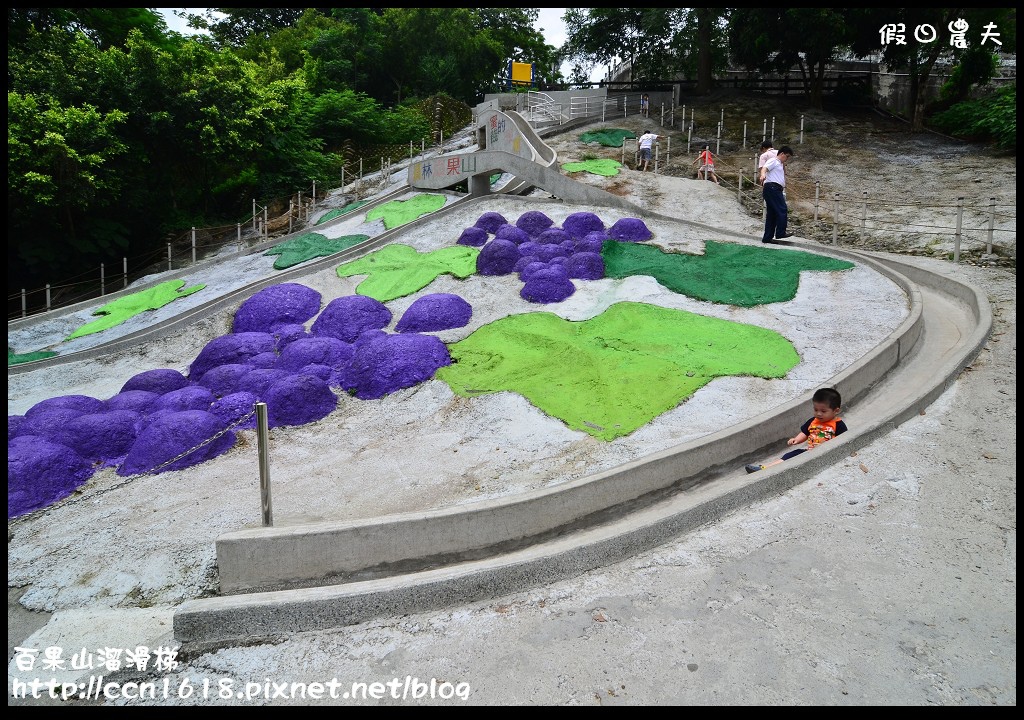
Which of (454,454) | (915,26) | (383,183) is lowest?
(454,454)

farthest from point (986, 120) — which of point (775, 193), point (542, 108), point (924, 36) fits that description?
point (542, 108)

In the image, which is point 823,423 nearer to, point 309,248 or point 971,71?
point 309,248

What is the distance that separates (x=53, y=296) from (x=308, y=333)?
1537cm

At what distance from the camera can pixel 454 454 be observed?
6906 millimetres

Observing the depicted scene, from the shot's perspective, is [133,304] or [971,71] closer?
[133,304]

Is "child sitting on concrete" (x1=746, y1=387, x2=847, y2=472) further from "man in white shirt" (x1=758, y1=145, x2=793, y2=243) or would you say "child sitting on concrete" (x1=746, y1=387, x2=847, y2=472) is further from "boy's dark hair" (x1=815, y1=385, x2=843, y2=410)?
"man in white shirt" (x1=758, y1=145, x2=793, y2=243)

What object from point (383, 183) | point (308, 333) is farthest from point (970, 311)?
point (383, 183)

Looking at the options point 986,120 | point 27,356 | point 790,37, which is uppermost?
point 790,37

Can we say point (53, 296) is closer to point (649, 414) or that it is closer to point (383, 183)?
point (383, 183)

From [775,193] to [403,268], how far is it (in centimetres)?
655

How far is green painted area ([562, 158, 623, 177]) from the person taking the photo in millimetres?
19155

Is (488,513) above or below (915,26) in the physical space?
below

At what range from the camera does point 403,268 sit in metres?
12.8

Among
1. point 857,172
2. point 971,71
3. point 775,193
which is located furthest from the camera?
point 971,71
